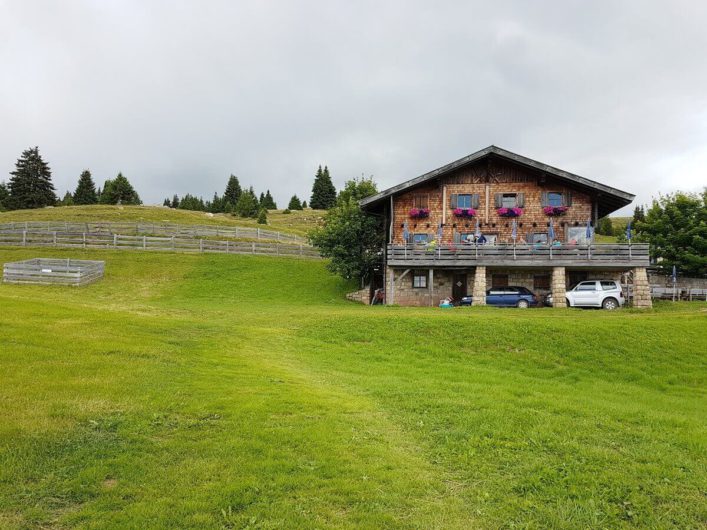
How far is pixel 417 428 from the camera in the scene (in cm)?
833

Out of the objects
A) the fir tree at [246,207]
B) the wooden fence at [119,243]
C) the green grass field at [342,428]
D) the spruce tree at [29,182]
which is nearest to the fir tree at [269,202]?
the fir tree at [246,207]

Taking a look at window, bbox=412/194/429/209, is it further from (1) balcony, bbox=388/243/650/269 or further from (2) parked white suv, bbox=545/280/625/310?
(2) parked white suv, bbox=545/280/625/310

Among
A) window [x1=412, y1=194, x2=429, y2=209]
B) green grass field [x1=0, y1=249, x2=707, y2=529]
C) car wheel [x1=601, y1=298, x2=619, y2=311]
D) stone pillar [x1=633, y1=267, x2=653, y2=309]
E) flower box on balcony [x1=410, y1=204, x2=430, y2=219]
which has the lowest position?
green grass field [x1=0, y1=249, x2=707, y2=529]

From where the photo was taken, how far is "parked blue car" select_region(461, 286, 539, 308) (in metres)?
28.9

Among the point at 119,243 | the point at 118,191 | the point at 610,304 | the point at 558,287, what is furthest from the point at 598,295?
the point at 118,191

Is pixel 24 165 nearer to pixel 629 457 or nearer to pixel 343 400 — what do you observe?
pixel 343 400

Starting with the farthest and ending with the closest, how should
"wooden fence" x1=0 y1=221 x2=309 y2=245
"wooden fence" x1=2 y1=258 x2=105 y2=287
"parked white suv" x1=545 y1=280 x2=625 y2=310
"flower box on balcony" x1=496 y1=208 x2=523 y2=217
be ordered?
"wooden fence" x1=0 y1=221 x2=309 y2=245
"flower box on balcony" x1=496 y1=208 x2=523 y2=217
"wooden fence" x1=2 y1=258 x2=105 y2=287
"parked white suv" x1=545 y1=280 x2=625 y2=310

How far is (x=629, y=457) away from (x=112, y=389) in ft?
28.5

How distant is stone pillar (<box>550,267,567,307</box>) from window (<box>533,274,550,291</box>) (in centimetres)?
241

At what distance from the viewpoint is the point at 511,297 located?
95.1 ft

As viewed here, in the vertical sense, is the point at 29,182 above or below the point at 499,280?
above

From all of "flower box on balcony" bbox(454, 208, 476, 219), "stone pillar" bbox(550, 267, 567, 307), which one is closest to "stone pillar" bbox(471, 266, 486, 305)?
"stone pillar" bbox(550, 267, 567, 307)

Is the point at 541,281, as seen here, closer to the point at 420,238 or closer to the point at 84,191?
the point at 420,238

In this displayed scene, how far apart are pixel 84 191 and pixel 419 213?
259 feet
